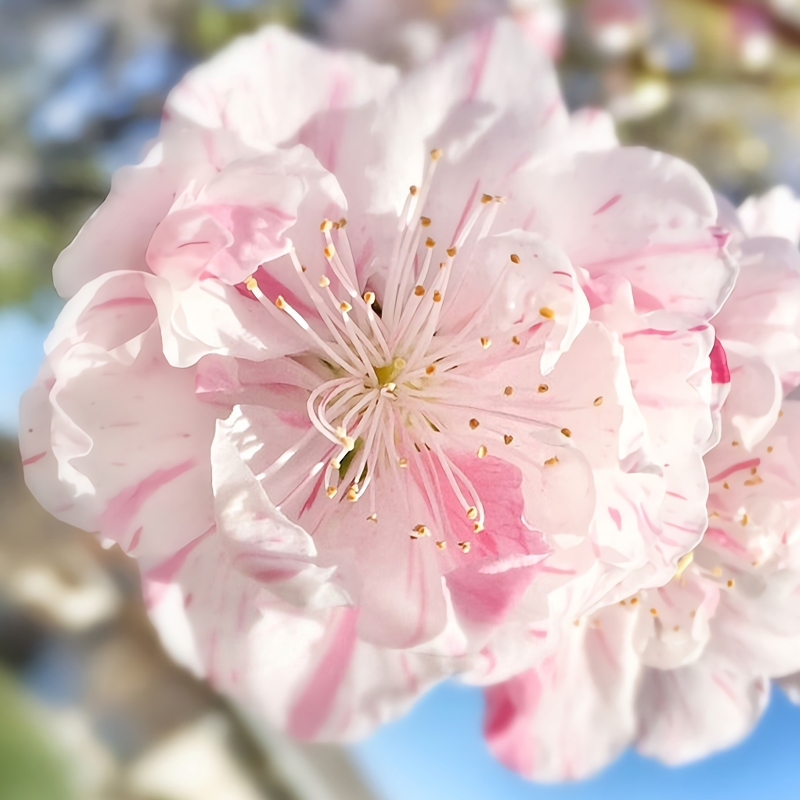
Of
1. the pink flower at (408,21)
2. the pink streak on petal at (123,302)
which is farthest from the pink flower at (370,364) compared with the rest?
the pink flower at (408,21)

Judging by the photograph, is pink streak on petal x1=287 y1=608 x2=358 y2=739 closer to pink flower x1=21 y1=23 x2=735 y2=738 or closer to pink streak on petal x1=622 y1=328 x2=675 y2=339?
pink flower x1=21 y1=23 x2=735 y2=738

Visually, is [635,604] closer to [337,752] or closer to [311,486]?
[311,486]

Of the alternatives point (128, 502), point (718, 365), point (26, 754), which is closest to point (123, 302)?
point (128, 502)

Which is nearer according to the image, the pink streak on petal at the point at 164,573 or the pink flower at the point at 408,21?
the pink streak on petal at the point at 164,573

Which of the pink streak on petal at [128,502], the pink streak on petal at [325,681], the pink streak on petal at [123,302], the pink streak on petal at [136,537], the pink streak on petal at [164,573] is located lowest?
the pink streak on petal at [325,681]

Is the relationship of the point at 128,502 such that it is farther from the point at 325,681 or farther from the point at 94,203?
the point at 94,203

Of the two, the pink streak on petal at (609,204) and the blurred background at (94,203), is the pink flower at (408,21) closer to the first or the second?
the blurred background at (94,203)
